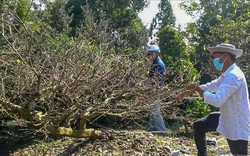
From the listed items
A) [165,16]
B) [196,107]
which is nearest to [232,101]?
[196,107]

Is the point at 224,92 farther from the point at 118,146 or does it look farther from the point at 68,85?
the point at 118,146

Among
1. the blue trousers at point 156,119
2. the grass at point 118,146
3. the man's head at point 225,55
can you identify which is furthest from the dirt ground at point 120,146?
the man's head at point 225,55

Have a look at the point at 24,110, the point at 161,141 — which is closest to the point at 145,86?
the point at 161,141

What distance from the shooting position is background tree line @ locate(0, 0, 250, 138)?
13.4 ft

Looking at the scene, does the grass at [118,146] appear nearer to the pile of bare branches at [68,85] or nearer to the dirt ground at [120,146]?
the dirt ground at [120,146]

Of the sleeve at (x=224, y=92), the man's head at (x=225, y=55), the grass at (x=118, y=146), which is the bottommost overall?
the grass at (x=118, y=146)

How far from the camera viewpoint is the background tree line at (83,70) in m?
4.09

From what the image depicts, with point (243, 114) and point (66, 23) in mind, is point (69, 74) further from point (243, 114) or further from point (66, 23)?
point (66, 23)

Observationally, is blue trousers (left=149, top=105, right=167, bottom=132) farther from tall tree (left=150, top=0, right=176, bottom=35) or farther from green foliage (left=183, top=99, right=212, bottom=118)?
tall tree (left=150, top=0, right=176, bottom=35)

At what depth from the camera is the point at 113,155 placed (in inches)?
188

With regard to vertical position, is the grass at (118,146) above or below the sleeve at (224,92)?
below

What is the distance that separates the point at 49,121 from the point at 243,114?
237 centimetres

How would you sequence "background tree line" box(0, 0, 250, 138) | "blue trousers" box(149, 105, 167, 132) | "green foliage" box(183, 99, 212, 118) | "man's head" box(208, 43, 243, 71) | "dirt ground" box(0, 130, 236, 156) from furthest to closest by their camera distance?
"green foliage" box(183, 99, 212, 118), "blue trousers" box(149, 105, 167, 132), "dirt ground" box(0, 130, 236, 156), "background tree line" box(0, 0, 250, 138), "man's head" box(208, 43, 243, 71)

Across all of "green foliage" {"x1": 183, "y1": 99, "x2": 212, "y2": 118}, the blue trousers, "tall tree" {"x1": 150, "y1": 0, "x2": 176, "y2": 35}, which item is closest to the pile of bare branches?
the blue trousers
